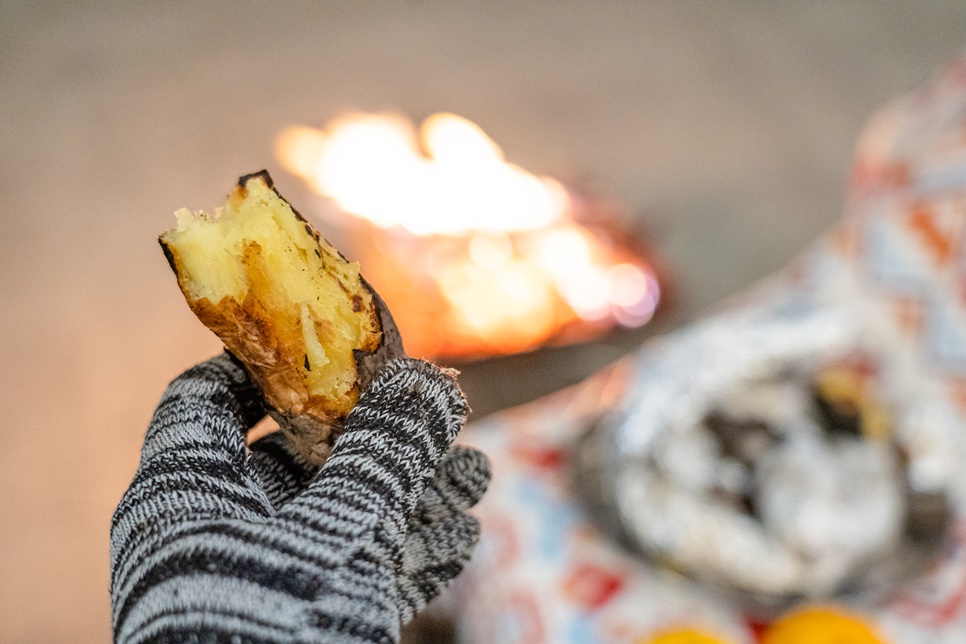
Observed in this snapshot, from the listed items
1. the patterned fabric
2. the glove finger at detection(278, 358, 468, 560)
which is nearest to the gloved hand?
the glove finger at detection(278, 358, 468, 560)

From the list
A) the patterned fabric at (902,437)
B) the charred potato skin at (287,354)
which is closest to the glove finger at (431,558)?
the charred potato skin at (287,354)

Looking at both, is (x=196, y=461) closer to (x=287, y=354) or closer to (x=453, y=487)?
(x=287, y=354)

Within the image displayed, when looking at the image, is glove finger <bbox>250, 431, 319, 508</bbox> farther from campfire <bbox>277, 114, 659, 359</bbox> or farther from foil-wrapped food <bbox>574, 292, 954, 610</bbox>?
campfire <bbox>277, 114, 659, 359</bbox>

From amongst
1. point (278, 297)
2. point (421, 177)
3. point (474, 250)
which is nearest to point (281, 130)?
point (421, 177)

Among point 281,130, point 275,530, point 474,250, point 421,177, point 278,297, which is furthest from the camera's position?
point 281,130

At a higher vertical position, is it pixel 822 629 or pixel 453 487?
pixel 453 487

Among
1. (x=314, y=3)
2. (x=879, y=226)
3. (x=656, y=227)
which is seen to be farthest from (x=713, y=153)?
(x=314, y=3)
